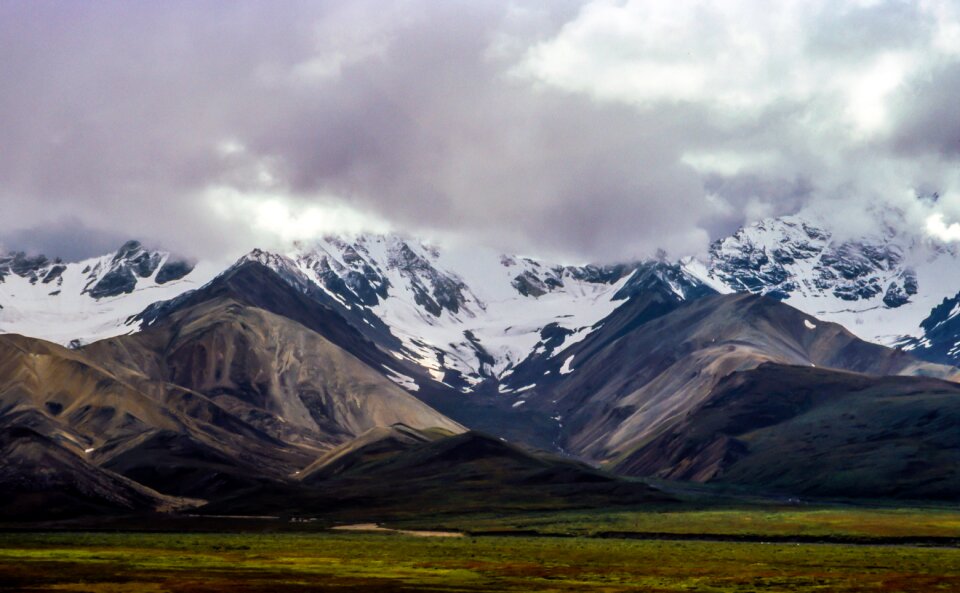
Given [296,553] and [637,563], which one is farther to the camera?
[296,553]

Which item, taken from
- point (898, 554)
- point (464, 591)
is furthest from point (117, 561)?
point (898, 554)

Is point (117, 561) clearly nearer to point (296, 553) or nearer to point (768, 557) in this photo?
point (296, 553)

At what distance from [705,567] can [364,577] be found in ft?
136

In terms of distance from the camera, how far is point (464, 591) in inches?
5054

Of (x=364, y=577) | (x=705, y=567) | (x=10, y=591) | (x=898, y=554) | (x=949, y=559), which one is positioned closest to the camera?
(x=10, y=591)

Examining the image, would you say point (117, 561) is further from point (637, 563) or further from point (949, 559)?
point (949, 559)

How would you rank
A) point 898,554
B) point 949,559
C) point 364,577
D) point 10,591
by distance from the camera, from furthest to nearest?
1. point 898,554
2. point 949,559
3. point 364,577
4. point 10,591

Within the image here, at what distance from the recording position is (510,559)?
175875mm

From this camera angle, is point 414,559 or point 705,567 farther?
point 414,559

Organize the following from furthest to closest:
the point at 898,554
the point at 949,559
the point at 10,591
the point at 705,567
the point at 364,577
Answer: the point at 898,554, the point at 949,559, the point at 705,567, the point at 364,577, the point at 10,591

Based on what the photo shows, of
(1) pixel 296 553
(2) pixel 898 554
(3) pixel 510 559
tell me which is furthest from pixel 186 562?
(2) pixel 898 554

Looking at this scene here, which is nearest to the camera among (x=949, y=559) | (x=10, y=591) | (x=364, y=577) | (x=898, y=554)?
(x=10, y=591)

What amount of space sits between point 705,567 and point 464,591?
43.4m

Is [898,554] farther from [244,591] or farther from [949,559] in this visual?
[244,591]
